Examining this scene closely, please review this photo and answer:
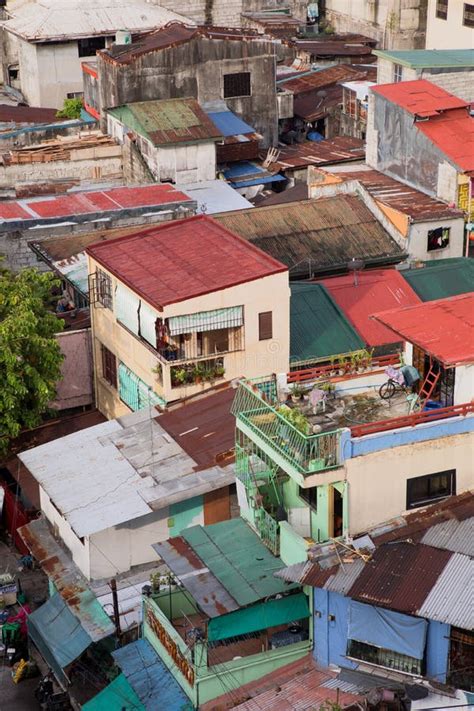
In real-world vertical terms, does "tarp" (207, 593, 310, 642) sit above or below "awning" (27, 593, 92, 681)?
above

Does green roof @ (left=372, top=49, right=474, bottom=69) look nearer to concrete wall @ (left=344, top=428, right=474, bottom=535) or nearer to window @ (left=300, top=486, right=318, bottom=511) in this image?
concrete wall @ (left=344, top=428, right=474, bottom=535)

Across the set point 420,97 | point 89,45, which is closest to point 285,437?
point 420,97

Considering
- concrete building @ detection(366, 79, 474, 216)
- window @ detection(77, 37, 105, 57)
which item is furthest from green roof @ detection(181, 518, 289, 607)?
window @ detection(77, 37, 105, 57)

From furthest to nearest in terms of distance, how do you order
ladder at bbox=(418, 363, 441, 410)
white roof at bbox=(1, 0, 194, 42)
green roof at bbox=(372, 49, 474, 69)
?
white roof at bbox=(1, 0, 194, 42) → green roof at bbox=(372, 49, 474, 69) → ladder at bbox=(418, 363, 441, 410)

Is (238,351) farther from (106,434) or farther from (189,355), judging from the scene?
(106,434)

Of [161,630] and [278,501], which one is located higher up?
[278,501]

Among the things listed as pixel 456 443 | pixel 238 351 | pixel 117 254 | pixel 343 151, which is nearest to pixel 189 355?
pixel 238 351

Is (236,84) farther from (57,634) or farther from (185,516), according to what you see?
(57,634)

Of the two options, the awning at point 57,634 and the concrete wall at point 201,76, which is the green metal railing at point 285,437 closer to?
the awning at point 57,634
